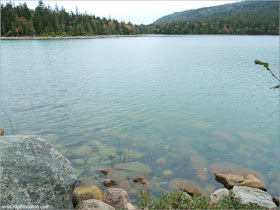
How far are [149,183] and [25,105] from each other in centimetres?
1457

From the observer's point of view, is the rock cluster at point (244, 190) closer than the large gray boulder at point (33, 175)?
No

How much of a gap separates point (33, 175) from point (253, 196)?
7.14m

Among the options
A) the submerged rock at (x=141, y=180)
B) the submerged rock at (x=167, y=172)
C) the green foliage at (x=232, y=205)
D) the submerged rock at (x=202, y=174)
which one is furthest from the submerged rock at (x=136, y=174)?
the green foliage at (x=232, y=205)

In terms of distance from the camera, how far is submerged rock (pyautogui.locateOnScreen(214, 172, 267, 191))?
9062 mm

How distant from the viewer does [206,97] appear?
891 inches

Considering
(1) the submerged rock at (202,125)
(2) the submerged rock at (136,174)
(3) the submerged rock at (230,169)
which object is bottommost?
(3) the submerged rock at (230,169)

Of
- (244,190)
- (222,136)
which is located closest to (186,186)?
(244,190)

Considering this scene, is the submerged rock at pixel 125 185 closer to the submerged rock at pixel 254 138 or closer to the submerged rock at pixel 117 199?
the submerged rock at pixel 117 199

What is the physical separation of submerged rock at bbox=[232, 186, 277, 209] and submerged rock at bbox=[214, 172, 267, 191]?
1.80 feet

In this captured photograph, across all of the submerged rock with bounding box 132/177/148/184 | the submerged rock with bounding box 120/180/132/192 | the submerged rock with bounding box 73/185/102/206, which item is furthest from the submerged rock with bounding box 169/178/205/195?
the submerged rock with bounding box 73/185/102/206

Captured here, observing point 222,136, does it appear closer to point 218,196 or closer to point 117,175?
point 218,196

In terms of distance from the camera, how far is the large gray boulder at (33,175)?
5.87 m

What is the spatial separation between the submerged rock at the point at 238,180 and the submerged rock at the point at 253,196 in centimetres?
55

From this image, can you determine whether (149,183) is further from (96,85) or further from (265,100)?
(96,85)
